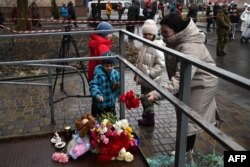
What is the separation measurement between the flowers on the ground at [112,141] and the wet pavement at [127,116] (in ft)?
3.25

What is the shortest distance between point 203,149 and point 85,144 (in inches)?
68.5

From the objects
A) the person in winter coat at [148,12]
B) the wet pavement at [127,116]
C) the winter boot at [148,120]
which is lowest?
the wet pavement at [127,116]

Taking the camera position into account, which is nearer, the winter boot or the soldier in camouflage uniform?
the winter boot

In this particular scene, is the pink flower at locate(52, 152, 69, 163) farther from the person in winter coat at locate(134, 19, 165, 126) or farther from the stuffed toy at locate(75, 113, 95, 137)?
the person in winter coat at locate(134, 19, 165, 126)

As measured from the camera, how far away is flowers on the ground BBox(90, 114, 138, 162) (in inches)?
121

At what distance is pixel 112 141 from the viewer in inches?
123

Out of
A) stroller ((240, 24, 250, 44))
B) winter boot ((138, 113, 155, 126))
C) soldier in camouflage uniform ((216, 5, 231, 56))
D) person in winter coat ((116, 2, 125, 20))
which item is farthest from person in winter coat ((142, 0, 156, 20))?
winter boot ((138, 113, 155, 126))

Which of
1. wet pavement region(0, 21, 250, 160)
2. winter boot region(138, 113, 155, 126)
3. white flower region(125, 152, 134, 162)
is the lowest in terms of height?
wet pavement region(0, 21, 250, 160)

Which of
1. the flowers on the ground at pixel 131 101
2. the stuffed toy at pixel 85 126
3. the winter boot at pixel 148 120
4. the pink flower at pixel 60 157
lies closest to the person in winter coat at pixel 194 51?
the flowers on the ground at pixel 131 101

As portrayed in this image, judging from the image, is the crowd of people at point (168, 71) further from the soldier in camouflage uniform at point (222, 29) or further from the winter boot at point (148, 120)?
the soldier in camouflage uniform at point (222, 29)

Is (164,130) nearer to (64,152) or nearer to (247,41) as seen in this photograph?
(64,152)

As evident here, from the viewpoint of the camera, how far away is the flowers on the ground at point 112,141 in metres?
3.06

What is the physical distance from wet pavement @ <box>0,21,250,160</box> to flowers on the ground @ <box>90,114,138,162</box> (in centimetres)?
99

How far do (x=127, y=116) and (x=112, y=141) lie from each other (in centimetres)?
223
